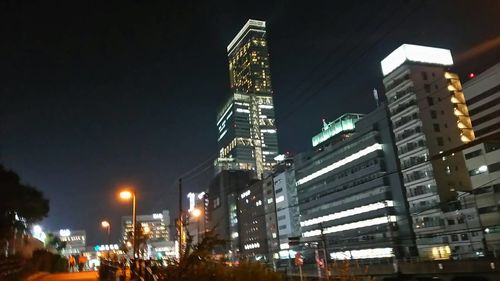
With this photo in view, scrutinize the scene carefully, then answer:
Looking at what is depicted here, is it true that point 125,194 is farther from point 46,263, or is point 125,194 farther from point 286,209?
point 286,209

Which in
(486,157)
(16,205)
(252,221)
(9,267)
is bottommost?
(9,267)

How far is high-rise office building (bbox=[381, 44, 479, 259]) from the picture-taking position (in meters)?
70.3

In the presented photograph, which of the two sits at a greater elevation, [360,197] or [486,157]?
[486,157]

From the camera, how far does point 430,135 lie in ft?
251

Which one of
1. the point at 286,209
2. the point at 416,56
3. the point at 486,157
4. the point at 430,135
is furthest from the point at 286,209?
the point at 486,157

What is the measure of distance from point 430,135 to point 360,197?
71.4ft

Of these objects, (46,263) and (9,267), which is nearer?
(9,267)

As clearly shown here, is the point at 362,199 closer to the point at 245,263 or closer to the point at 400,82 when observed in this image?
the point at 400,82

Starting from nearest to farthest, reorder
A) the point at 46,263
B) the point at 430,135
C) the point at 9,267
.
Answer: the point at 9,267
the point at 46,263
the point at 430,135

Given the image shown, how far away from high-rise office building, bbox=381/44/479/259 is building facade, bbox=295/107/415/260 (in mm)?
4048

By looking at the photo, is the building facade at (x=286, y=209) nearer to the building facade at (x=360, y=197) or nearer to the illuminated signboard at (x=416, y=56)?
the building facade at (x=360, y=197)

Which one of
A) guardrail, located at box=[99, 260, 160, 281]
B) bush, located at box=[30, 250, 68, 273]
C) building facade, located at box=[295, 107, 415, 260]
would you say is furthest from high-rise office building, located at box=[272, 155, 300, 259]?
guardrail, located at box=[99, 260, 160, 281]

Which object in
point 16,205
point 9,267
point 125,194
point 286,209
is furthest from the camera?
point 286,209

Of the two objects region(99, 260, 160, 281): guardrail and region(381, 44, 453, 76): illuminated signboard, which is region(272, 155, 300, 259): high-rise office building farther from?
region(99, 260, 160, 281): guardrail
